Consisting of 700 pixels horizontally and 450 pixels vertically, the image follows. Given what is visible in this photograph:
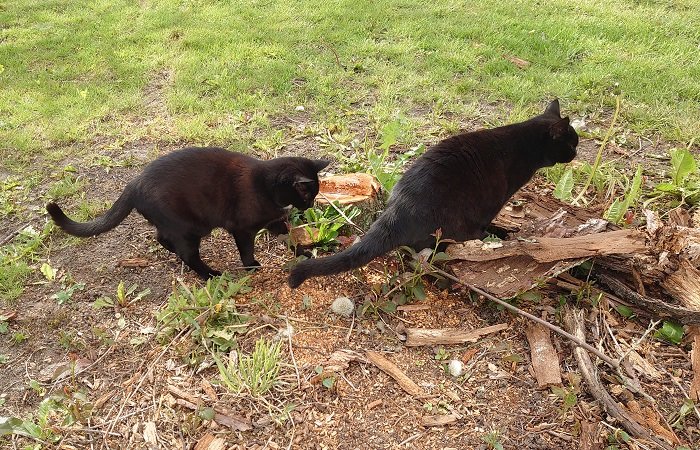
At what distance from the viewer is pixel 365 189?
3451mm

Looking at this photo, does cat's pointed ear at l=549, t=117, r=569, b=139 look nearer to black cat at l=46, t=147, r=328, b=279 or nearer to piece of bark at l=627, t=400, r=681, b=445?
black cat at l=46, t=147, r=328, b=279

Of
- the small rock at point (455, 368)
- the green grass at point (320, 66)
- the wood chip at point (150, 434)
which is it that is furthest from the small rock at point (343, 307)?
the green grass at point (320, 66)

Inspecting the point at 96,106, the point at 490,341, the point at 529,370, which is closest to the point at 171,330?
the point at 490,341

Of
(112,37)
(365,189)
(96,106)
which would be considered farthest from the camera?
(112,37)

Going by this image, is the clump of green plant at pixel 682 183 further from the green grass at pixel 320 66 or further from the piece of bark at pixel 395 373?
the piece of bark at pixel 395 373

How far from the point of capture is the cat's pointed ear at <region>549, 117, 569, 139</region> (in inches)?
136

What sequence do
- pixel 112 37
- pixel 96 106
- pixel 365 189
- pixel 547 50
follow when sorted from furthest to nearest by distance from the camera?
→ pixel 112 37
pixel 547 50
pixel 96 106
pixel 365 189

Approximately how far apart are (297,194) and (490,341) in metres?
1.45

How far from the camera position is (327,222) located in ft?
10.9

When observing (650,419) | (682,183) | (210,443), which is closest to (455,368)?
(650,419)

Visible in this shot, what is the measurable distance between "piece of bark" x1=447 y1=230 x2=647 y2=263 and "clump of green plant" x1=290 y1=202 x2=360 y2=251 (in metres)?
0.77

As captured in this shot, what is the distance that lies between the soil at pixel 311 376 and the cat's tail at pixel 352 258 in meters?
0.32

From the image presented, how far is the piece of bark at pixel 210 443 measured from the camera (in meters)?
2.21

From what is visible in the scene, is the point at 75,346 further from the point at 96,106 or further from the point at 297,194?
the point at 96,106
